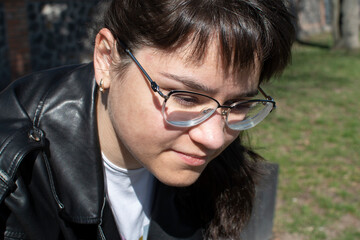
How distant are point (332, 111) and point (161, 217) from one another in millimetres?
5711

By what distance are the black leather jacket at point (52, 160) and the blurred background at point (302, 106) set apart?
41 centimetres

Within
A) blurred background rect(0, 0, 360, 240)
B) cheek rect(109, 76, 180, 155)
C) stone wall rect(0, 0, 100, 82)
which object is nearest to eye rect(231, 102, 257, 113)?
cheek rect(109, 76, 180, 155)

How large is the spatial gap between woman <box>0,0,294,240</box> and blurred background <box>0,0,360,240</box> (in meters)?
0.37

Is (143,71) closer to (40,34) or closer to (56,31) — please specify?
(40,34)

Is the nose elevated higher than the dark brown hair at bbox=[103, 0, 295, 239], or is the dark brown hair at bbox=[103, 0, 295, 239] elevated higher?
the dark brown hair at bbox=[103, 0, 295, 239]

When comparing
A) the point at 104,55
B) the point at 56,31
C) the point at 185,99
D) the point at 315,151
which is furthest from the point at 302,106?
the point at 185,99

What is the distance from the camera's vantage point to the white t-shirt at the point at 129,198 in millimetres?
2055

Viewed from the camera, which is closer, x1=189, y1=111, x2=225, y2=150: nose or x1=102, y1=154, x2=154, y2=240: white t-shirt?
x1=189, y1=111, x2=225, y2=150: nose

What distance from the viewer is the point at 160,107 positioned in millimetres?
1613

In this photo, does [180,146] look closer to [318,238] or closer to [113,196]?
[113,196]

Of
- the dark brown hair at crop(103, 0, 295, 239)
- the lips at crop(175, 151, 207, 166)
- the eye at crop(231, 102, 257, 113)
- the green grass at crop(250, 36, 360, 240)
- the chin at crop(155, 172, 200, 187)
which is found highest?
the dark brown hair at crop(103, 0, 295, 239)

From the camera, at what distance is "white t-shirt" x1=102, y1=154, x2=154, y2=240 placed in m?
2.05

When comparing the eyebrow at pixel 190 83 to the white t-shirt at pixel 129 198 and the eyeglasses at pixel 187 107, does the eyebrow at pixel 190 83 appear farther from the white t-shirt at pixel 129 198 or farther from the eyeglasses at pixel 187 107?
the white t-shirt at pixel 129 198

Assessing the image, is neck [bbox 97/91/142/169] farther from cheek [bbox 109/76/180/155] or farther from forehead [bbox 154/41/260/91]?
forehead [bbox 154/41/260/91]
